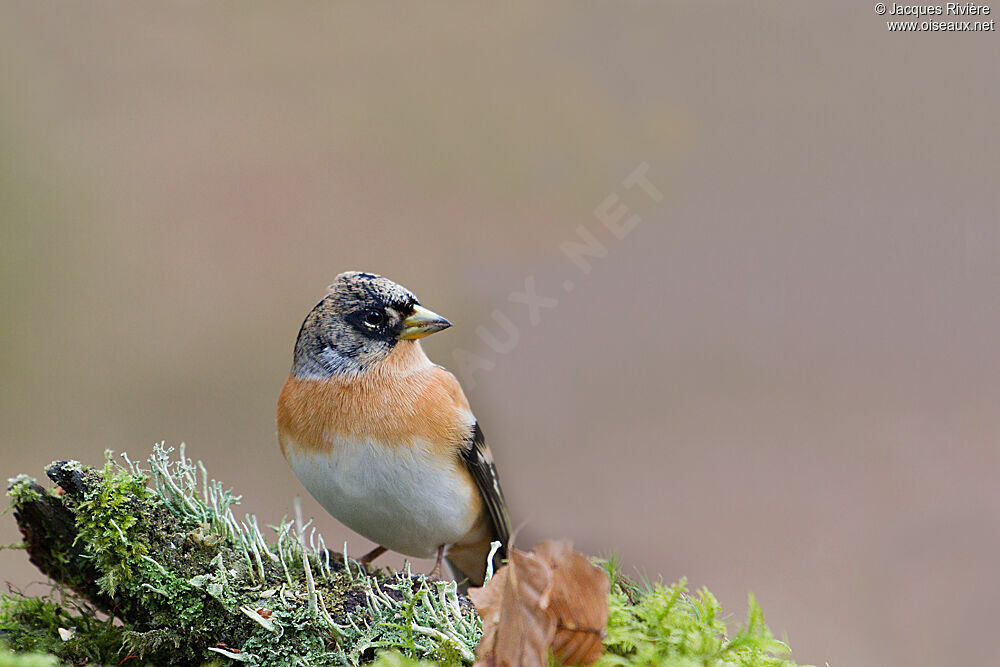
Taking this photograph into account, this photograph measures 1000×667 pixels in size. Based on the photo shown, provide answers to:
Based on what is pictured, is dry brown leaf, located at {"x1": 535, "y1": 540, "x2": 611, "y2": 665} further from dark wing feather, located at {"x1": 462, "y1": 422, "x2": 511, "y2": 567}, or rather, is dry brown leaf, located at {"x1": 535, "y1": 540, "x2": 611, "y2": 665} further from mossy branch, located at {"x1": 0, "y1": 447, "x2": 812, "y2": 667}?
dark wing feather, located at {"x1": 462, "y1": 422, "x2": 511, "y2": 567}

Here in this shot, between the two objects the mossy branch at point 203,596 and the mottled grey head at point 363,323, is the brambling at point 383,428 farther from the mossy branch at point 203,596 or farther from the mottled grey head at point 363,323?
the mossy branch at point 203,596

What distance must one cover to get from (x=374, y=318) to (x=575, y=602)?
6.27 feet

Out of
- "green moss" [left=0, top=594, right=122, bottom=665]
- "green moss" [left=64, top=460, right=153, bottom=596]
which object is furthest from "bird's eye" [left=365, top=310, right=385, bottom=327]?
"green moss" [left=0, top=594, right=122, bottom=665]

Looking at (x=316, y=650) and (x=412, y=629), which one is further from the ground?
(x=412, y=629)

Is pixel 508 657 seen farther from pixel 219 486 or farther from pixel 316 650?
pixel 219 486

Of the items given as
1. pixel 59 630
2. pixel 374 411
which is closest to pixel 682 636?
pixel 59 630

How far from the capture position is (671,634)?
1.57 meters

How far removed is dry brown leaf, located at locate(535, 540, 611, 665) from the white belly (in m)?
1.61

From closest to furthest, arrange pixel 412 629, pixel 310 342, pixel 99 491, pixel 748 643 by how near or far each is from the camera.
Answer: pixel 748 643
pixel 412 629
pixel 99 491
pixel 310 342

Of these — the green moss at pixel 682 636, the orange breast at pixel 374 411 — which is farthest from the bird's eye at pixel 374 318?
the green moss at pixel 682 636

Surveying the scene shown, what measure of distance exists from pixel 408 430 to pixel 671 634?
1.62m

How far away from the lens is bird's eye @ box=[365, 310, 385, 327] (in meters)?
3.15

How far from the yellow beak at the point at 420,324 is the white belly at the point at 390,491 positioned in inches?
16.3

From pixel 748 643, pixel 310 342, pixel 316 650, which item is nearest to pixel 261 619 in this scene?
pixel 316 650
